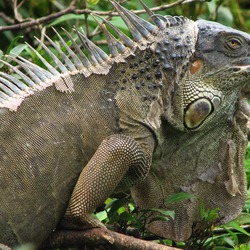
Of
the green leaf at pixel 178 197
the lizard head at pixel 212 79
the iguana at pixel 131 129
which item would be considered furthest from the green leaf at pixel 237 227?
the lizard head at pixel 212 79

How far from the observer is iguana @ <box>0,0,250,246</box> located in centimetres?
404

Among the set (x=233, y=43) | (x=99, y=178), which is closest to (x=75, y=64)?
(x=99, y=178)

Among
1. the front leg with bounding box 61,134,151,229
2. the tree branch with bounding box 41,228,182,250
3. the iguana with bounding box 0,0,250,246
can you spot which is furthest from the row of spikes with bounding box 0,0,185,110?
the tree branch with bounding box 41,228,182,250

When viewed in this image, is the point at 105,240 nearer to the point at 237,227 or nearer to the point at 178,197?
the point at 178,197

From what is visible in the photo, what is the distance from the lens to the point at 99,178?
4051mm

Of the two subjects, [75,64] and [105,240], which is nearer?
[105,240]

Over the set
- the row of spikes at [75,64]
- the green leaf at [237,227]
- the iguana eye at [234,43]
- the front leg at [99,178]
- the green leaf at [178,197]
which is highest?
the row of spikes at [75,64]

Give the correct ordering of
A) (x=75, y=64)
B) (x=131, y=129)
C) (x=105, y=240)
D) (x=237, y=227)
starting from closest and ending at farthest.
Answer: (x=105, y=240) → (x=131, y=129) → (x=75, y=64) → (x=237, y=227)

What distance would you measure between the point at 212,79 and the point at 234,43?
0.25m

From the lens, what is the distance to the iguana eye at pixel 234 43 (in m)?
4.53

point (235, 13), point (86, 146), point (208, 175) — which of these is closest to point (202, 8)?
point (235, 13)

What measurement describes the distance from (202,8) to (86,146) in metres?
4.49

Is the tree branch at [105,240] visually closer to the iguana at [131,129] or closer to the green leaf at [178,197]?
the iguana at [131,129]

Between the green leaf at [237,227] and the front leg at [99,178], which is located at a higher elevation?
the front leg at [99,178]
